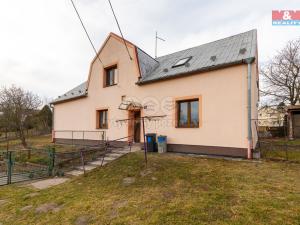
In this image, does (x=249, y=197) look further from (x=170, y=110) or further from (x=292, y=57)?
(x=292, y=57)

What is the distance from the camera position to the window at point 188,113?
9445mm

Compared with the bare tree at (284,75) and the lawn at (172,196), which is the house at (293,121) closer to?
the bare tree at (284,75)

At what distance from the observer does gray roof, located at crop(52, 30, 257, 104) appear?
337 inches

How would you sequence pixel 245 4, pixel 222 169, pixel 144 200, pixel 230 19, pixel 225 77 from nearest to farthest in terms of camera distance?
pixel 144 200
pixel 222 169
pixel 225 77
pixel 245 4
pixel 230 19

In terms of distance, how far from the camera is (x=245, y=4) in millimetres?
9805

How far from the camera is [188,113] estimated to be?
9734 mm

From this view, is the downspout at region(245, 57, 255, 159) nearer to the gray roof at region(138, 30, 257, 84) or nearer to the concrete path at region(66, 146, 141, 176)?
the gray roof at region(138, 30, 257, 84)

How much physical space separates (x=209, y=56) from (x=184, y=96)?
2.83 meters

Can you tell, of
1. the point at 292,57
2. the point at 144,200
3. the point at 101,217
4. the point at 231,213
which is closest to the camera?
the point at 231,213

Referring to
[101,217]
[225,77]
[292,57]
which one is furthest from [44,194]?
[292,57]

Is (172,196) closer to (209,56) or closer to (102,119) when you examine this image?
(209,56)

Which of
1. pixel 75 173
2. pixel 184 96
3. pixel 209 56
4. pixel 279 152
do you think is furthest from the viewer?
pixel 209 56

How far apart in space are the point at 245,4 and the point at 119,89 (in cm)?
886

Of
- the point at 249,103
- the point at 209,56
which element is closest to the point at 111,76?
the point at 209,56
